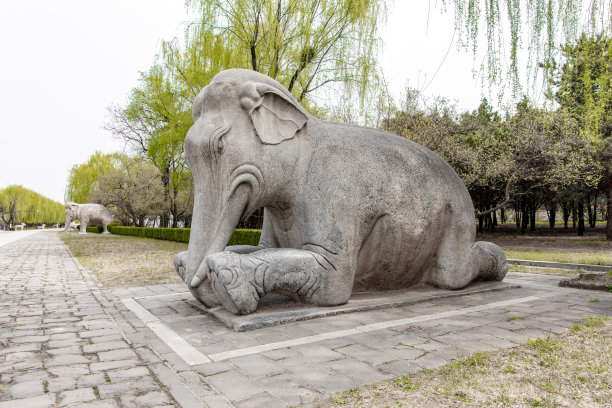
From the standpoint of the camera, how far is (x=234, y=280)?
3641 millimetres

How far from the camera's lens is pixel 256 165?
13.0 ft

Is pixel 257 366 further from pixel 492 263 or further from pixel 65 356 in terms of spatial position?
pixel 492 263

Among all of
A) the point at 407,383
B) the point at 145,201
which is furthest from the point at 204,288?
the point at 145,201

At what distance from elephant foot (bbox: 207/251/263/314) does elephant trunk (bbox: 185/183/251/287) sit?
0.67ft

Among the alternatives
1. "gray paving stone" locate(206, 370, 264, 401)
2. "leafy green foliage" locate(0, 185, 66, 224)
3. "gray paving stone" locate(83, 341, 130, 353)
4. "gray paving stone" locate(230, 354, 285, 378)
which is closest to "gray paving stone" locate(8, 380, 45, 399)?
"gray paving stone" locate(83, 341, 130, 353)

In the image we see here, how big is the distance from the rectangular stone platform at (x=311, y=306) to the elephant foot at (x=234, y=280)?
14cm

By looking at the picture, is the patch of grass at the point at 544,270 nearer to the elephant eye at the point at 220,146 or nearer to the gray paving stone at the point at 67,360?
the elephant eye at the point at 220,146

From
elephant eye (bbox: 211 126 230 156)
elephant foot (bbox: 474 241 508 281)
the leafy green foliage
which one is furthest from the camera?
the leafy green foliage

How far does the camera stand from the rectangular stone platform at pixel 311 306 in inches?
146

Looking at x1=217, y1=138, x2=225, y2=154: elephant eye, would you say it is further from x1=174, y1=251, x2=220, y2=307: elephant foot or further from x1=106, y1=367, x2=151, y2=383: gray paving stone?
x1=106, y1=367, x2=151, y2=383: gray paving stone

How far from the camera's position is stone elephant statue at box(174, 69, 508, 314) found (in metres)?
3.89

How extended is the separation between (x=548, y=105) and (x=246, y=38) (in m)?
9.97

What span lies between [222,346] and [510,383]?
2.00 metres

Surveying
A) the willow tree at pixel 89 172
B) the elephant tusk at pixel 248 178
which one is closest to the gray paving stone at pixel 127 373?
the elephant tusk at pixel 248 178
